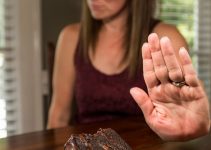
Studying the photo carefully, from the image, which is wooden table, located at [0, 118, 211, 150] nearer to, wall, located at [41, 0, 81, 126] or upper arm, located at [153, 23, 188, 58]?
upper arm, located at [153, 23, 188, 58]

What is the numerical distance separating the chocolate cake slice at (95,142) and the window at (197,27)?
2.25m

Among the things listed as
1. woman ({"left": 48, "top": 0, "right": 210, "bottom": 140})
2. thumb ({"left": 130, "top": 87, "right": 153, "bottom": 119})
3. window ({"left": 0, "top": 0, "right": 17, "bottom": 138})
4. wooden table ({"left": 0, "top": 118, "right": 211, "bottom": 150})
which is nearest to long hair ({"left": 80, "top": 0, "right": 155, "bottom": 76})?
woman ({"left": 48, "top": 0, "right": 210, "bottom": 140})

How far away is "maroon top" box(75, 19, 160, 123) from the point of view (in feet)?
5.16

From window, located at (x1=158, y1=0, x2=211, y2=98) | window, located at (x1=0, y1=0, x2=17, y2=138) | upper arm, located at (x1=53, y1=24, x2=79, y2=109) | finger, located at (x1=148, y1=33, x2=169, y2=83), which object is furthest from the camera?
window, located at (x1=158, y1=0, x2=211, y2=98)

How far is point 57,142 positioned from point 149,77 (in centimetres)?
31

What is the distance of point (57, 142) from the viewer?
3.34 feet

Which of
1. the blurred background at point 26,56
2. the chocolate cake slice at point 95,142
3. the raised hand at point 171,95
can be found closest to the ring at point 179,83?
the raised hand at point 171,95

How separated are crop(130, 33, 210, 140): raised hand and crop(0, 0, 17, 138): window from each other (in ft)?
4.66

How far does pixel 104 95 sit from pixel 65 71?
0.29 meters

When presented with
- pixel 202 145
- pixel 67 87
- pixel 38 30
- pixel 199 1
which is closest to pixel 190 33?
pixel 199 1

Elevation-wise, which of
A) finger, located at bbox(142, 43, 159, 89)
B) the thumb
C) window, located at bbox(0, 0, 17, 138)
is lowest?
window, located at bbox(0, 0, 17, 138)

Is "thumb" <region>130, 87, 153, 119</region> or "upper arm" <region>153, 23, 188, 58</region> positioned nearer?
"thumb" <region>130, 87, 153, 119</region>

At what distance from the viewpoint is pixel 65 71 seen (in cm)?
182

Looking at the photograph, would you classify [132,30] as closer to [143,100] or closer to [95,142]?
[143,100]
